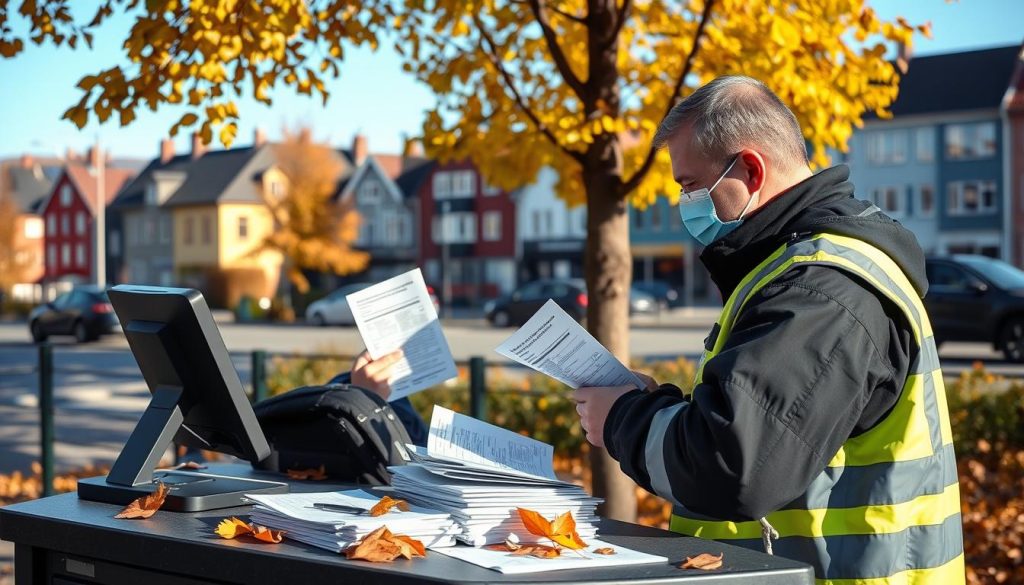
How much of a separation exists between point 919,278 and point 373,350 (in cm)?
156

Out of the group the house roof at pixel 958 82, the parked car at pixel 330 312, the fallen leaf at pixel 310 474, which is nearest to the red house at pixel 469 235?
the parked car at pixel 330 312

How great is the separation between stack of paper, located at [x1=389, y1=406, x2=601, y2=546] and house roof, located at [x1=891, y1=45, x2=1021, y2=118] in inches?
1998

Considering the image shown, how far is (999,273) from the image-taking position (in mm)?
18781

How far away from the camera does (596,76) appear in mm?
5906

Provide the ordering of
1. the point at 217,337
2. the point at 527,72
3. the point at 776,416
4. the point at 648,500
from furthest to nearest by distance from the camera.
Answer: the point at 648,500, the point at 527,72, the point at 217,337, the point at 776,416

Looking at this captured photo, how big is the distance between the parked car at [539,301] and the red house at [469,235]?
20.1 meters

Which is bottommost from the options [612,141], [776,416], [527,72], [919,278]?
[776,416]

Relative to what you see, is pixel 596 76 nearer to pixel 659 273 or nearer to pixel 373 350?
pixel 373 350

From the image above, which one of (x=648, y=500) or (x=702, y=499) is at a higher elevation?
(x=702, y=499)

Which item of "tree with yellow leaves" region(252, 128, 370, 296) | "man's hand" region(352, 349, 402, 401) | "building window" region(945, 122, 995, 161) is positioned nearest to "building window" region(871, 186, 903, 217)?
"building window" region(945, 122, 995, 161)

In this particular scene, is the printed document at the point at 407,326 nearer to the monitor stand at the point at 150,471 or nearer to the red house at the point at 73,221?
the monitor stand at the point at 150,471

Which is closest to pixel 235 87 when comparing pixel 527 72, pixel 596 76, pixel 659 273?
pixel 596 76

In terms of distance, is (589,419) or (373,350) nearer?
(589,419)

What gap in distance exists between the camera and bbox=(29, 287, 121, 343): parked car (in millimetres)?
Result: 29984
